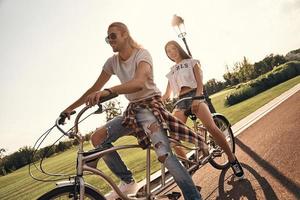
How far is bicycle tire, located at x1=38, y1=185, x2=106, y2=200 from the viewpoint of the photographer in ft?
9.50

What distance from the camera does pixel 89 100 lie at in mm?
3076

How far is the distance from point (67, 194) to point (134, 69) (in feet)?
4.75

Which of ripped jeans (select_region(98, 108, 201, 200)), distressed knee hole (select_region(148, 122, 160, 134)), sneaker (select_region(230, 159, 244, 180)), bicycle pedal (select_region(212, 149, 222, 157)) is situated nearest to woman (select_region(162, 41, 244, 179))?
sneaker (select_region(230, 159, 244, 180))

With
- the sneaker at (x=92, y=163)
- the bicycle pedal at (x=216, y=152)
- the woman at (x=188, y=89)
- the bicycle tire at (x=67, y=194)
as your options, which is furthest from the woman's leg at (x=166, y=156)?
the bicycle pedal at (x=216, y=152)

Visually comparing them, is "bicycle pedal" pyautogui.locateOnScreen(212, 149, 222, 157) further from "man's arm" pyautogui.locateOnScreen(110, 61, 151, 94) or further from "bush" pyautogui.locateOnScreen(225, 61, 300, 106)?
"bush" pyautogui.locateOnScreen(225, 61, 300, 106)

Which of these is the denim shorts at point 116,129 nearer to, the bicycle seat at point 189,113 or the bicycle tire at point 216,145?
the bicycle seat at point 189,113

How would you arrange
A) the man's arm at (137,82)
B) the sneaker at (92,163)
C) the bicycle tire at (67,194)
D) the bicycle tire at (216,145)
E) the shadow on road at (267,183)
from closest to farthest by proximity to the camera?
the bicycle tire at (67,194) → the man's arm at (137,82) → the sneaker at (92,163) → the shadow on road at (267,183) → the bicycle tire at (216,145)

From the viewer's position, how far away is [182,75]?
5762mm

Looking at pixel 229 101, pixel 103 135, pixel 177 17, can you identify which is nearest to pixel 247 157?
pixel 103 135

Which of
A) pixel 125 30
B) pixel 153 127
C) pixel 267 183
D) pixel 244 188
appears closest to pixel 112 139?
pixel 153 127

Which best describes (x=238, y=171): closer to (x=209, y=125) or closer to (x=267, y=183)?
(x=267, y=183)

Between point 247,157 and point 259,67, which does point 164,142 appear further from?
point 259,67

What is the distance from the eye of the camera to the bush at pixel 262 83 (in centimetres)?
2602

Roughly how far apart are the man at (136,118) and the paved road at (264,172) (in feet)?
3.83
